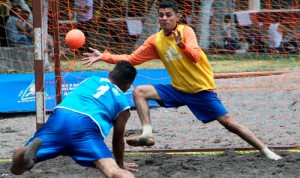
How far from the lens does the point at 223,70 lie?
548 inches

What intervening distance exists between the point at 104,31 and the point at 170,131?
2.55 meters

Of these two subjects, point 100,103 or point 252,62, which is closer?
point 100,103

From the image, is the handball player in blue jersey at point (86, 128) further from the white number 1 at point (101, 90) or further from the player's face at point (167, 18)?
the player's face at point (167, 18)

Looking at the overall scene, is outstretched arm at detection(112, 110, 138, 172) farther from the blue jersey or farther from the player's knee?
the player's knee

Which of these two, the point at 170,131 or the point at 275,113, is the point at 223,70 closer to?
the point at 275,113

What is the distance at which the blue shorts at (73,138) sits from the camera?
232 inches

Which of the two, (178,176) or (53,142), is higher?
(53,142)

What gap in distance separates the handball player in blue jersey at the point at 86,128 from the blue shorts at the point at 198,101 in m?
1.96

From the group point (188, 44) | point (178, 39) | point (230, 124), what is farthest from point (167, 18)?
point (230, 124)

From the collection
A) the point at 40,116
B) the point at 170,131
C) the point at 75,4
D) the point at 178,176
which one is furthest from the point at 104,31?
the point at 178,176

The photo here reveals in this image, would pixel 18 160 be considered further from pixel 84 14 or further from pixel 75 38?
pixel 84 14

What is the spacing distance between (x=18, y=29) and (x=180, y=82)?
21.5 ft

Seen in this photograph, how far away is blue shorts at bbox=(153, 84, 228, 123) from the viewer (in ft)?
26.5

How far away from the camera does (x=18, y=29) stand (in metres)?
13.9
